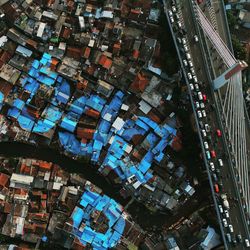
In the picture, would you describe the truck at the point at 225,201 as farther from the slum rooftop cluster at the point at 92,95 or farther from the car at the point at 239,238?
the slum rooftop cluster at the point at 92,95

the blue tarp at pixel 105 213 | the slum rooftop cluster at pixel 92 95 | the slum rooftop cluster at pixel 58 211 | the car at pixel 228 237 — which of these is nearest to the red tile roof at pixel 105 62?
the slum rooftop cluster at pixel 92 95

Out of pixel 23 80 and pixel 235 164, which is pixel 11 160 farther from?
pixel 235 164

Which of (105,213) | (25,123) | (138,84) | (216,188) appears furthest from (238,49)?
(25,123)

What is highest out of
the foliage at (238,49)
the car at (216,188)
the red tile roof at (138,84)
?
the foliage at (238,49)

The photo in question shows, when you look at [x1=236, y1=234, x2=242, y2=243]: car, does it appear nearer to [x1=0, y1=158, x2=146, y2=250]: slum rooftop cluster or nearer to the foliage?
[x1=0, y1=158, x2=146, y2=250]: slum rooftop cluster

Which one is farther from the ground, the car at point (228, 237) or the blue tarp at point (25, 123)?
the blue tarp at point (25, 123)

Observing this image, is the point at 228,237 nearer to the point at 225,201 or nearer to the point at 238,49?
the point at 225,201

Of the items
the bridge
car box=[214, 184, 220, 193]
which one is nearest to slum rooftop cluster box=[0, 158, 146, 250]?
car box=[214, 184, 220, 193]

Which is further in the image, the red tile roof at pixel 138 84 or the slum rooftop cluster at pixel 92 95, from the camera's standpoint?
the red tile roof at pixel 138 84
